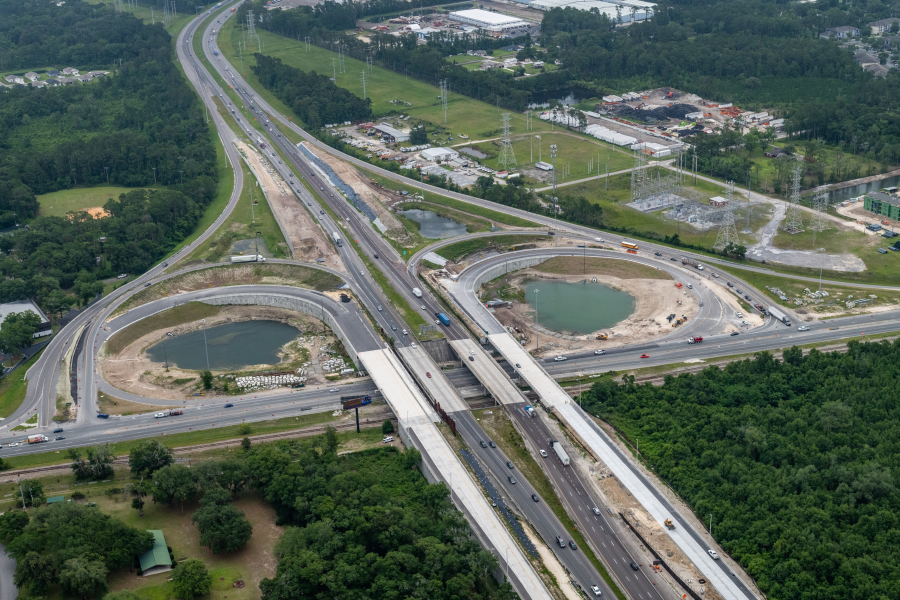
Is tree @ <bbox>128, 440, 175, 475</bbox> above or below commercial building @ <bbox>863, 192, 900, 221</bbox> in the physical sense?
below

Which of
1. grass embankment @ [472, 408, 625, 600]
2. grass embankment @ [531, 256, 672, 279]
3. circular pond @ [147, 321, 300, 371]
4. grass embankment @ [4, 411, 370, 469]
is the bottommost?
grass embankment @ [472, 408, 625, 600]

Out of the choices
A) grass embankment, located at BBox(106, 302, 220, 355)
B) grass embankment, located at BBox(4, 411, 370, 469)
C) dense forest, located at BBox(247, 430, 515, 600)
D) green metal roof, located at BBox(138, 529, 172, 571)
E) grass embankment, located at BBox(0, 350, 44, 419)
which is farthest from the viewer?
grass embankment, located at BBox(106, 302, 220, 355)

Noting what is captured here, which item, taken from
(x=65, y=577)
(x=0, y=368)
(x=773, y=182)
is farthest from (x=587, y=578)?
(x=773, y=182)

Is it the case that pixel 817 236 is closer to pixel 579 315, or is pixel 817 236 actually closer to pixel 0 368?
pixel 579 315

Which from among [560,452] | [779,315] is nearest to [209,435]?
[560,452]

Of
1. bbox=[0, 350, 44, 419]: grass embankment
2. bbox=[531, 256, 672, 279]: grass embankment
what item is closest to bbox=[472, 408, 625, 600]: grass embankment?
bbox=[531, 256, 672, 279]: grass embankment

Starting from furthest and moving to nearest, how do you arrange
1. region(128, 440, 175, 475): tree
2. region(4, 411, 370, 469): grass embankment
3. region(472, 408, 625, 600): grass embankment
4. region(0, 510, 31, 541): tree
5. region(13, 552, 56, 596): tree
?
region(4, 411, 370, 469): grass embankment, region(128, 440, 175, 475): tree, region(472, 408, 625, 600): grass embankment, region(0, 510, 31, 541): tree, region(13, 552, 56, 596): tree

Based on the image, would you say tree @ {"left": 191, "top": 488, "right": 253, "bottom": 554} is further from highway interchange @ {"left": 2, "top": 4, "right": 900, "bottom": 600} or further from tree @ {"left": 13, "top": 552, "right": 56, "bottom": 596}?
highway interchange @ {"left": 2, "top": 4, "right": 900, "bottom": 600}
